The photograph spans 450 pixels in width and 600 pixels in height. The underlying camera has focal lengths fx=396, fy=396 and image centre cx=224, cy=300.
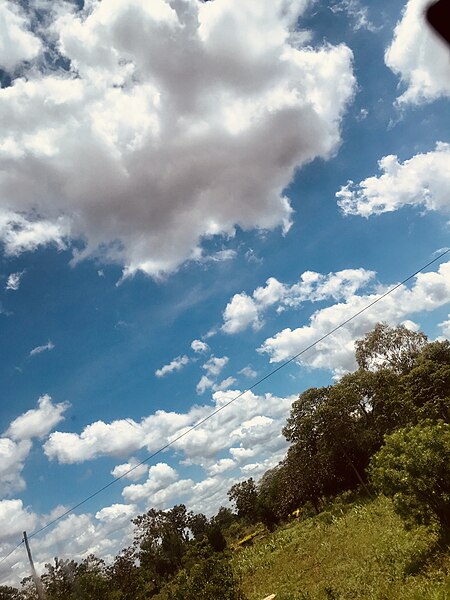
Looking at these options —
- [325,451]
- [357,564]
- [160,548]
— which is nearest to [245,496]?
[160,548]

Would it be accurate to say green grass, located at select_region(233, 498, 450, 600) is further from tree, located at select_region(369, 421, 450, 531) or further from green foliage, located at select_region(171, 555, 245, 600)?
green foliage, located at select_region(171, 555, 245, 600)

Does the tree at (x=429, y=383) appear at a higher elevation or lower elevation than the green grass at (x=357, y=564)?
higher

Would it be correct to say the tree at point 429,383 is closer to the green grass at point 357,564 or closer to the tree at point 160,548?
the green grass at point 357,564

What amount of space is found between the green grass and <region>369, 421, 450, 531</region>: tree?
66.6 inches

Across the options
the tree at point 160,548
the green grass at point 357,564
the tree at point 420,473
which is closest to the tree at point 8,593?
the tree at point 160,548

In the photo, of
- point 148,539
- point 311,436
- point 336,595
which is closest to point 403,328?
point 311,436

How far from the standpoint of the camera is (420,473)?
13.8 metres

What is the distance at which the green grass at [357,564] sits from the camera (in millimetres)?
13523

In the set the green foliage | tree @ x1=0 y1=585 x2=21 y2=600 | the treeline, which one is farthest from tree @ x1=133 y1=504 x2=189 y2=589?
the green foliage

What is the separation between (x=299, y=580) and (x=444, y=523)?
10.6 meters

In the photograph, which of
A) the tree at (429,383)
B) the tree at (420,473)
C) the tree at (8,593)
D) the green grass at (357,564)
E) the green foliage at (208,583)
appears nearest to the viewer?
the green grass at (357,564)

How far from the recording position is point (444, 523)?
14234 millimetres

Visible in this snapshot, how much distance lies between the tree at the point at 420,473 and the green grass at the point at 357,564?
1692 mm

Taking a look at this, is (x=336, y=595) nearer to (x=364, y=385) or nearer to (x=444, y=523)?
(x=444, y=523)
